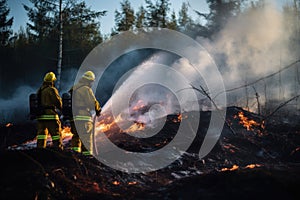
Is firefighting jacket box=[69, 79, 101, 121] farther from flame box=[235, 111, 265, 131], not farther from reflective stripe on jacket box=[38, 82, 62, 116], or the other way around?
flame box=[235, 111, 265, 131]

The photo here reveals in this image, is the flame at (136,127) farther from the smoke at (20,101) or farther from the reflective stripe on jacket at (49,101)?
the smoke at (20,101)

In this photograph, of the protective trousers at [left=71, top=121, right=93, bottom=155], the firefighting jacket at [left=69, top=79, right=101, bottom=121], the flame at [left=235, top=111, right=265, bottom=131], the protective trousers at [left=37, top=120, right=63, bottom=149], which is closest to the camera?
the protective trousers at [left=37, top=120, right=63, bottom=149]

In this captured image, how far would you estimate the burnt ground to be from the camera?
10.8 ft

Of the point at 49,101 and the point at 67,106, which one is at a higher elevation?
the point at 49,101

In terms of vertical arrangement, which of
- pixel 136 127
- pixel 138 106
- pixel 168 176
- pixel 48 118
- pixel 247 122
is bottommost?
Answer: pixel 168 176

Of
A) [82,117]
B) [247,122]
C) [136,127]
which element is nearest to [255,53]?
[247,122]

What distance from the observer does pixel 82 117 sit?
20.6 ft

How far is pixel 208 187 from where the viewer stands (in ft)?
11.6

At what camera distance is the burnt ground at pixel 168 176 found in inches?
129

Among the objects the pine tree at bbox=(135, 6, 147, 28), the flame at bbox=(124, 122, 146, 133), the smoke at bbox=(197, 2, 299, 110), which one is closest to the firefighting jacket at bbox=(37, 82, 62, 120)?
the flame at bbox=(124, 122, 146, 133)

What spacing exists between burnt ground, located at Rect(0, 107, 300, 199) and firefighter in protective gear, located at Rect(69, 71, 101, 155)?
82 centimetres

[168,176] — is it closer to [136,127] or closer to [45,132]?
[45,132]

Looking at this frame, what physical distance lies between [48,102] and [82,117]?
94 centimetres

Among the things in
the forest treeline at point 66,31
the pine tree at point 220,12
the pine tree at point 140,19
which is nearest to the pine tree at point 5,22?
the forest treeline at point 66,31
